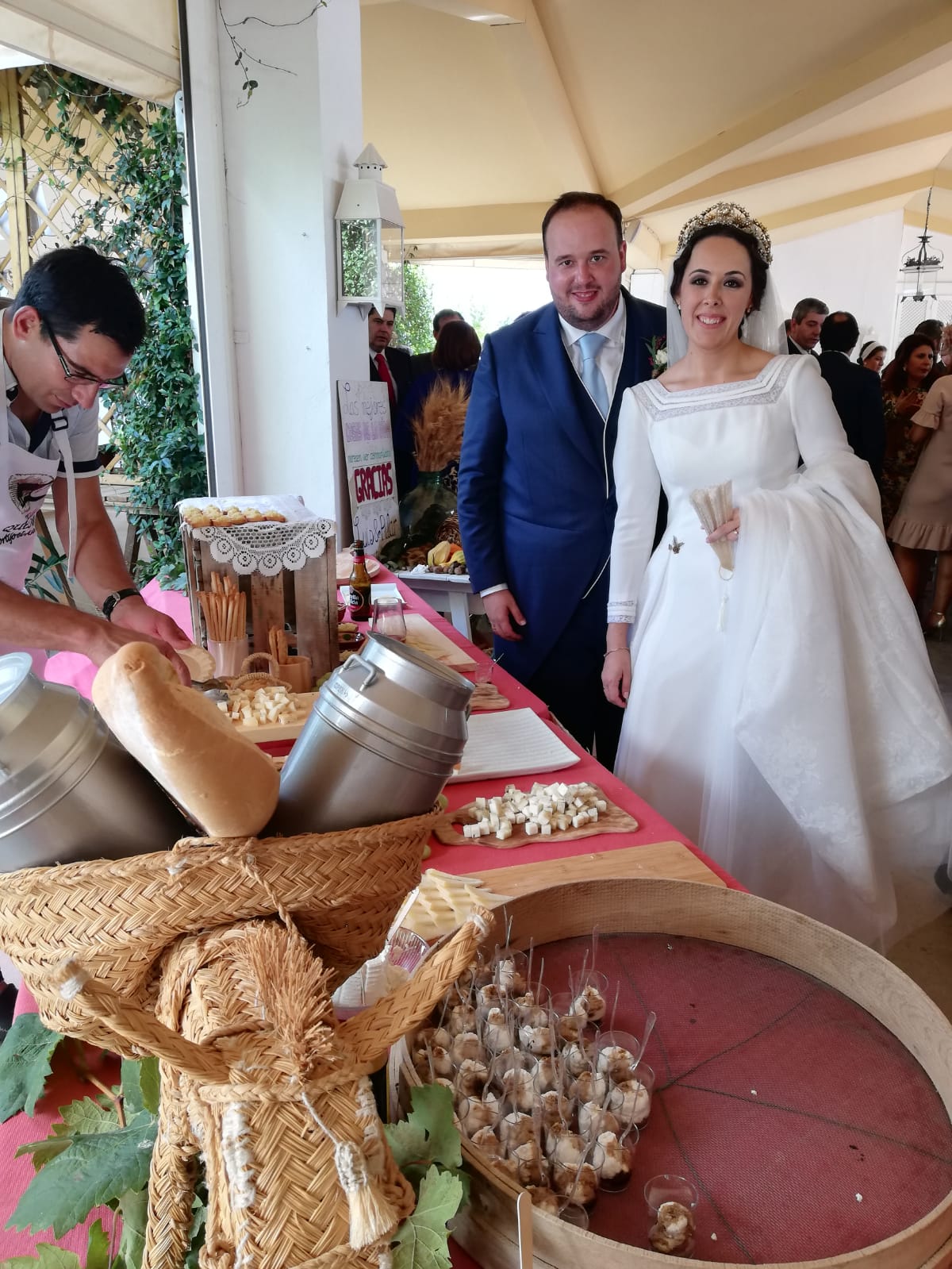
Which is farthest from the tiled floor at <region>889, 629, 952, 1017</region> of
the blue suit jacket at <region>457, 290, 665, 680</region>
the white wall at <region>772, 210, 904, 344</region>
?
the white wall at <region>772, 210, 904, 344</region>

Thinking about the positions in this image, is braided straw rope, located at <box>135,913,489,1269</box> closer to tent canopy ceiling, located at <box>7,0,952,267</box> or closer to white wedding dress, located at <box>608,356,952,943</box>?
white wedding dress, located at <box>608,356,952,943</box>

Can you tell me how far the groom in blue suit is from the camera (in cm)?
230

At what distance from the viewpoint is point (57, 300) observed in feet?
5.17

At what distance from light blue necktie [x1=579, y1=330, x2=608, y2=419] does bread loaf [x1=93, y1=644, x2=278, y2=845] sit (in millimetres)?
2057

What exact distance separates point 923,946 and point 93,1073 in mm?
2395

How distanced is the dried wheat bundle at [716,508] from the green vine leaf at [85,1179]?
1.56 metres

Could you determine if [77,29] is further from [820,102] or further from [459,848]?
[820,102]

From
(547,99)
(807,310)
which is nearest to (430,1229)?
(807,310)

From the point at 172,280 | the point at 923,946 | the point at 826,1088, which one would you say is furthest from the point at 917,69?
the point at 826,1088

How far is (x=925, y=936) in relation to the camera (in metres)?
2.54

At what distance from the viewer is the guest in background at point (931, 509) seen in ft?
16.8

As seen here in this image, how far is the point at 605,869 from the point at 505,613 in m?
1.41

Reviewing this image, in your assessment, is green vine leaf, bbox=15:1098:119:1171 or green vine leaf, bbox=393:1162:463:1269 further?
green vine leaf, bbox=15:1098:119:1171

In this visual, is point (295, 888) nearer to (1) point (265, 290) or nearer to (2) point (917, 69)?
(1) point (265, 290)
